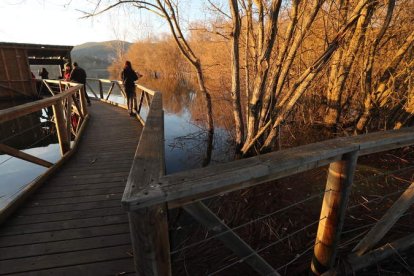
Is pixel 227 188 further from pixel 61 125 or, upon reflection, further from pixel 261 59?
pixel 261 59

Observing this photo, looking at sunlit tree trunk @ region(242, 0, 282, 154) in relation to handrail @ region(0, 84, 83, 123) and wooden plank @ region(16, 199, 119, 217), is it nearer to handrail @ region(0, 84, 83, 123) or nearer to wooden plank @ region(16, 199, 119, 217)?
wooden plank @ region(16, 199, 119, 217)

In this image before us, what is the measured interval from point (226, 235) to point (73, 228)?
1827 millimetres

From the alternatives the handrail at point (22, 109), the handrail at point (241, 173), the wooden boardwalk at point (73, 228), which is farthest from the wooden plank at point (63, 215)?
the handrail at point (241, 173)

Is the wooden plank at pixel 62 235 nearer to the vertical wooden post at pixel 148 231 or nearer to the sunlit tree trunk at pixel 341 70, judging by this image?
the vertical wooden post at pixel 148 231

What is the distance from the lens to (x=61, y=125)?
4.51 meters

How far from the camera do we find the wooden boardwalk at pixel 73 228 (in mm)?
2213

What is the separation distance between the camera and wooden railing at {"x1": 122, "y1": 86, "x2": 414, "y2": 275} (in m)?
1.08

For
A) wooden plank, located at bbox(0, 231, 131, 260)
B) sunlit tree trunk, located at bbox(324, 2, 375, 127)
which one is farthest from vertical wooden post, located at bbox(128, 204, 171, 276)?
sunlit tree trunk, located at bbox(324, 2, 375, 127)

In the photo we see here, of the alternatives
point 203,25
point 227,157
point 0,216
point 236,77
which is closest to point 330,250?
point 0,216

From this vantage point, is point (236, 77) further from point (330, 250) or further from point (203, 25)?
point (330, 250)

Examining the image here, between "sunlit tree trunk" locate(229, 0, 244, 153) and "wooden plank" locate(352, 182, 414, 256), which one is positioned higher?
"sunlit tree trunk" locate(229, 0, 244, 153)

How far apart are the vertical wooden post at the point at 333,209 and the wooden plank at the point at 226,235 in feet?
1.54

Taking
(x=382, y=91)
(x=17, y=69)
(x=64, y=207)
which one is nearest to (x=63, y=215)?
(x=64, y=207)

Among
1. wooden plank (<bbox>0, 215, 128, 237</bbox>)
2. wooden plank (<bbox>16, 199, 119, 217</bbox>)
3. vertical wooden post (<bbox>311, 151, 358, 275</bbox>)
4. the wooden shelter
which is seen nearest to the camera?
vertical wooden post (<bbox>311, 151, 358, 275</bbox>)
